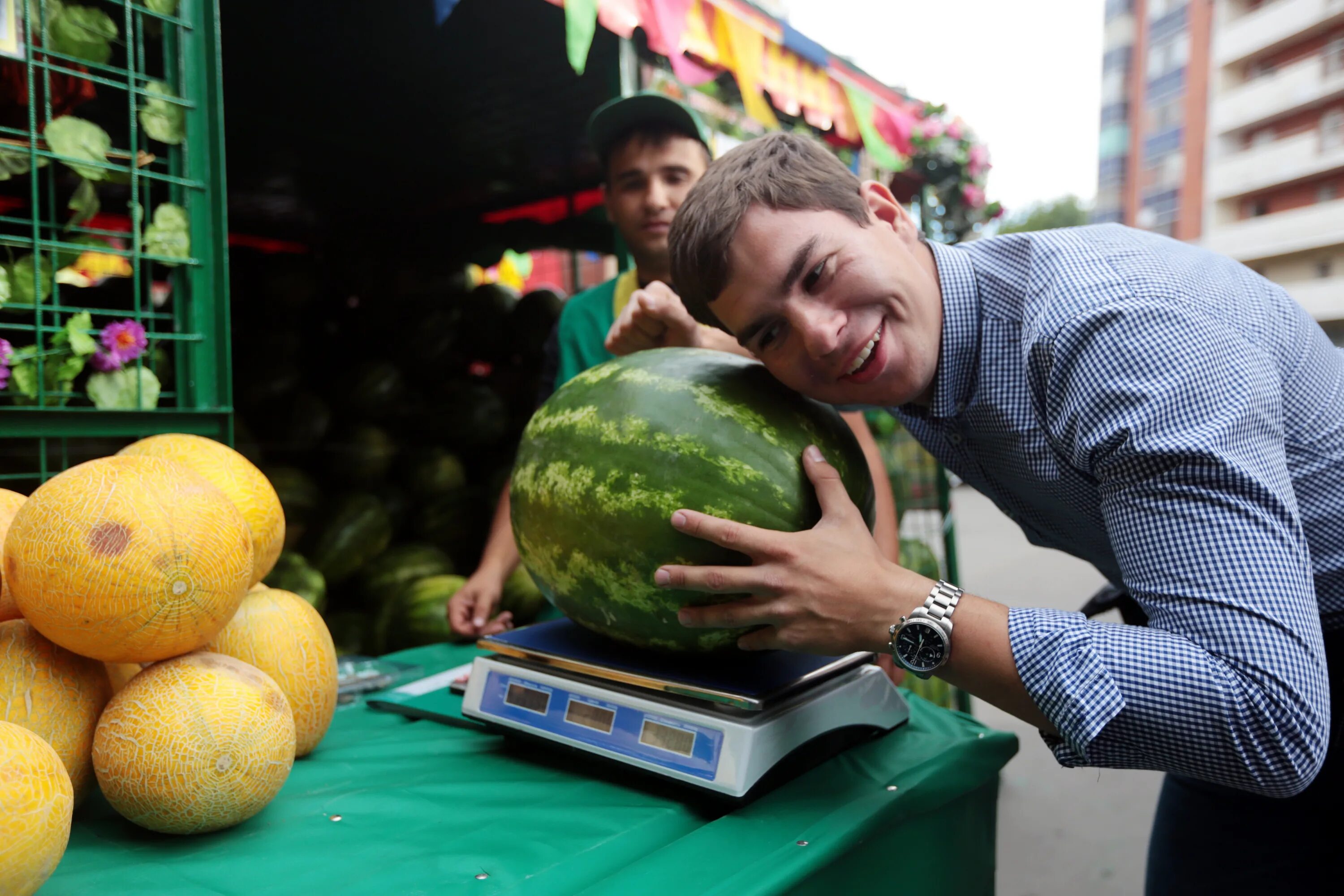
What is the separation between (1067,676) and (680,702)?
505 mm

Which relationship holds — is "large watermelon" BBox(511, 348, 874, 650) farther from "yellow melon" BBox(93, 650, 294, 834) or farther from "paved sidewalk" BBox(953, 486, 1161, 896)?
"paved sidewalk" BBox(953, 486, 1161, 896)

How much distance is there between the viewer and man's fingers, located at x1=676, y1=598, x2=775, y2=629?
3.54 ft

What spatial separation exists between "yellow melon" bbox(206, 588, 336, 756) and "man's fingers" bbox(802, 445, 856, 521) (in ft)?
2.56

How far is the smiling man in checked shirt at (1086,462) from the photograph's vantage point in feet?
2.99

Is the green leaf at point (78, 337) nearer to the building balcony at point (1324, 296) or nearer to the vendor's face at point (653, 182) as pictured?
the vendor's face at point (653, 182)

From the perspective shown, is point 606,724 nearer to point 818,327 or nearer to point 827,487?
point 827,487

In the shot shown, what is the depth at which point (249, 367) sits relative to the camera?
380 cm

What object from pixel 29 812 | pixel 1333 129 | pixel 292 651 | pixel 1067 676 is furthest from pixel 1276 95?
pixel 29 812

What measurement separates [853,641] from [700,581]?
0.21 m

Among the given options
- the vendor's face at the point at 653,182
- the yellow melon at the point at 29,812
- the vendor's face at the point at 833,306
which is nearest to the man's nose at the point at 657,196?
the vendor's face at the point at 653,182

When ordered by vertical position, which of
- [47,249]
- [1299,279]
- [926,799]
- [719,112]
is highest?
[1299,279]

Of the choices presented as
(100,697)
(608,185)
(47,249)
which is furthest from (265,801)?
(608,185)

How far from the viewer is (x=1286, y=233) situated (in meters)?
22.7

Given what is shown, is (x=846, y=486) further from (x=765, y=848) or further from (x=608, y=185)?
(x=608, y=185)
